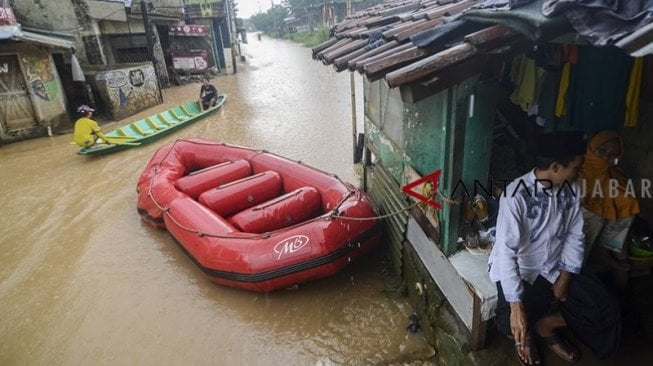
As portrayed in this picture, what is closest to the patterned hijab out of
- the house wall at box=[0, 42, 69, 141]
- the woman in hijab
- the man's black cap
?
the woman in hijab

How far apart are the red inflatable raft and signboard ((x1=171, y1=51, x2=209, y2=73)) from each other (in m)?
16.4

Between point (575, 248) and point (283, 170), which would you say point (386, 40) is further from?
point (283, 170)

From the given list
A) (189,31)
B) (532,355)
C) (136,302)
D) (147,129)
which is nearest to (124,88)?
(147,129)

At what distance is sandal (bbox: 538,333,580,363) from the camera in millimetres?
2822

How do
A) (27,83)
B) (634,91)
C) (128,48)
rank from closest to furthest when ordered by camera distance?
(634,91)
(27,83)
(128,48)

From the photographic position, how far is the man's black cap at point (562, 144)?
7.41 feet

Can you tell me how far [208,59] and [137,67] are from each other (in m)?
10.6

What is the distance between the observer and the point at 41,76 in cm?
1205

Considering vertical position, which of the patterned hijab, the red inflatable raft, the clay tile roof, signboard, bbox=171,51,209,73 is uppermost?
the clay tile roof

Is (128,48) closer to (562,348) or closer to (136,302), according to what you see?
(136,302)

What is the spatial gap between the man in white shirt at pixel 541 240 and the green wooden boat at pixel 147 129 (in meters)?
10.7

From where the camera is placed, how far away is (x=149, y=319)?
5.12 meters

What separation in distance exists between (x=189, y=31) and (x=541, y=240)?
24395mm

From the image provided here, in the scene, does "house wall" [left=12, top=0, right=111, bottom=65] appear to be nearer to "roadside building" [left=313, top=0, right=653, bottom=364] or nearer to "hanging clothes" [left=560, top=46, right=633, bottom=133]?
"roadside building" [left=313, top=0, right=653, bottom=364]
